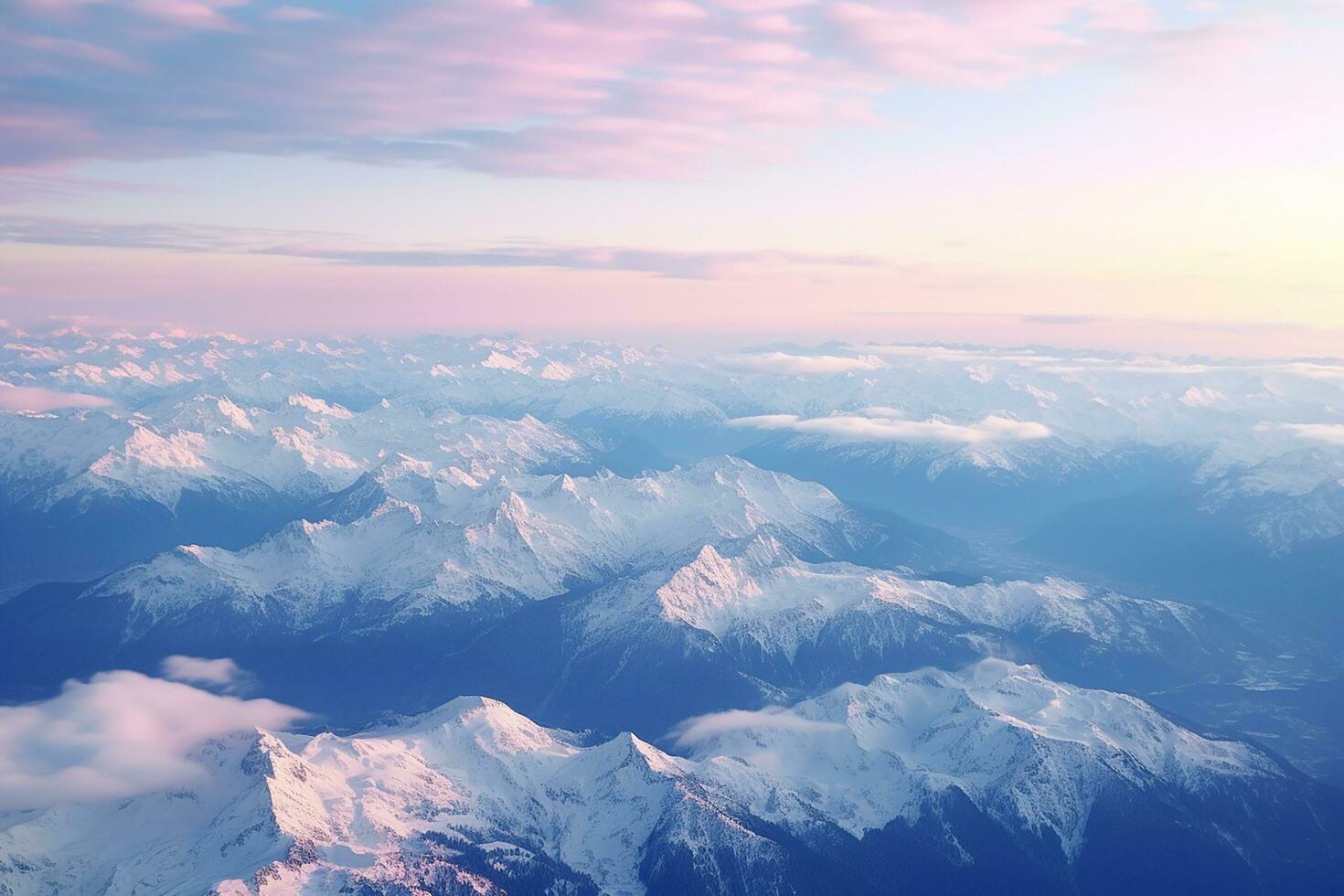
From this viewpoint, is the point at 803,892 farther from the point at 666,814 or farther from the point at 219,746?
the point at 219,746

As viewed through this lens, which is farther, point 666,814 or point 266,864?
point 666,814

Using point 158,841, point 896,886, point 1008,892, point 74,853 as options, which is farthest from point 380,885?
point 1008,892

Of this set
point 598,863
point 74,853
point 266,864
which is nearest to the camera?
point 266,864

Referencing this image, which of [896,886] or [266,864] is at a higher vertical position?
[266,864]

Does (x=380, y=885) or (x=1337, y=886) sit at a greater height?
(x=380, y=885)

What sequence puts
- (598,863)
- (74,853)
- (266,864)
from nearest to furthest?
(266,864)
(74,853)
(598,863)

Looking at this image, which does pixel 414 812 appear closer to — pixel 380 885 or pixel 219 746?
pixel 380 885

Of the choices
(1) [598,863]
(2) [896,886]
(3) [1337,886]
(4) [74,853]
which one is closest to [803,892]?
(2) [896,886]

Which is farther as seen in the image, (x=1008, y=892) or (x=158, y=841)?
(x=1008, y=892)
